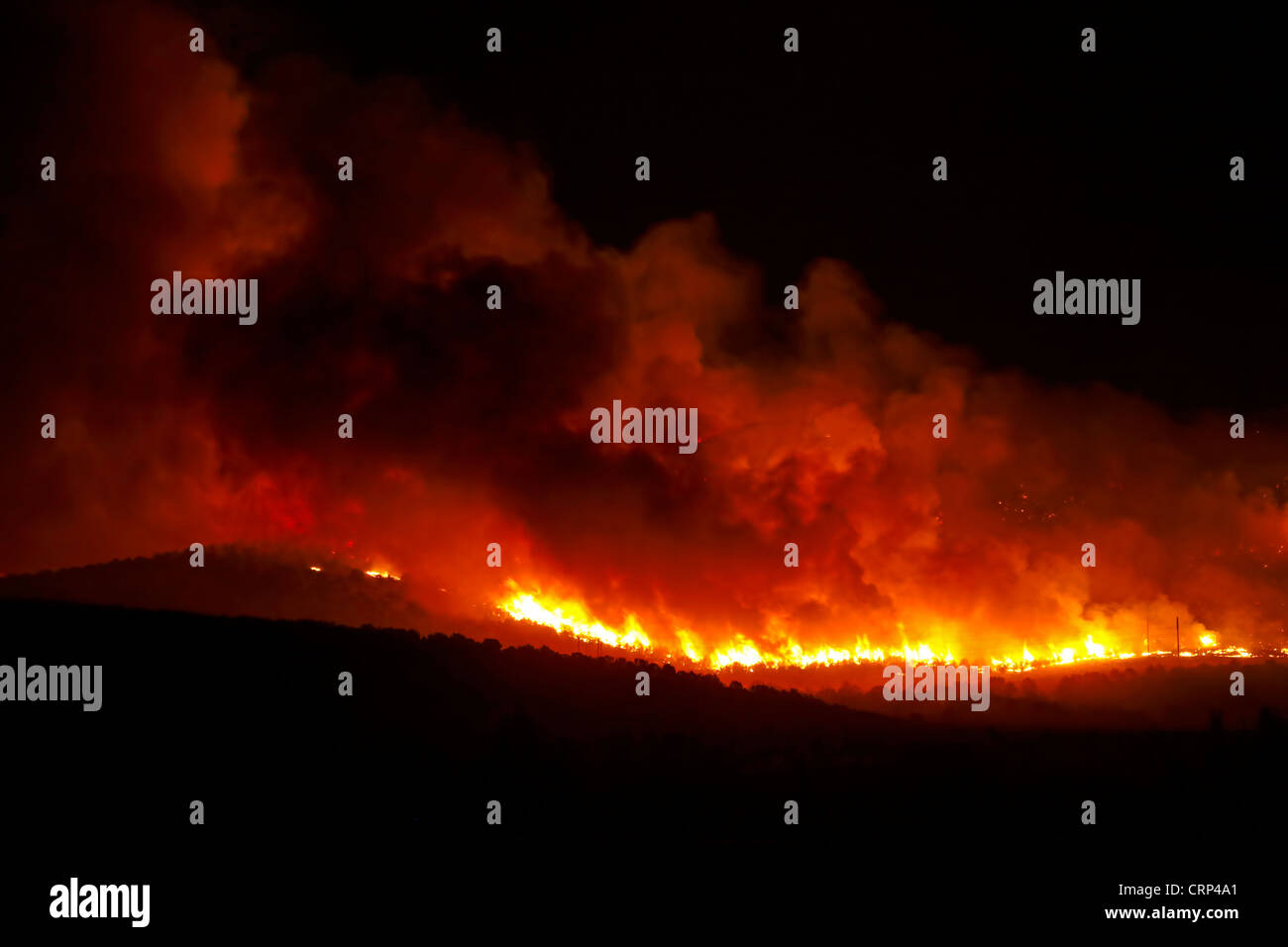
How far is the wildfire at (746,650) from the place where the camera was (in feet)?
155

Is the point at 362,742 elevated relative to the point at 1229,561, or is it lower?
lower

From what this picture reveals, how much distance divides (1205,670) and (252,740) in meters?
37.3

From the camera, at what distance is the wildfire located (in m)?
47.2

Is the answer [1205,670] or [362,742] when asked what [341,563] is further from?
[1205,670]

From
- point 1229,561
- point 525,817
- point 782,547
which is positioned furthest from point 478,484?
point 1229,561

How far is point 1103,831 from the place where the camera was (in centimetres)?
2459

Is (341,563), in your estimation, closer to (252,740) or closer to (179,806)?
(252,740)

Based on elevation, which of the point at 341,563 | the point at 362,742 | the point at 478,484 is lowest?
the point at 362,742

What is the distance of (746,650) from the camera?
48.6m
